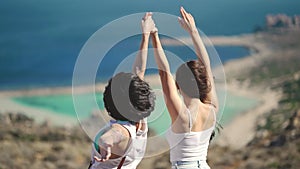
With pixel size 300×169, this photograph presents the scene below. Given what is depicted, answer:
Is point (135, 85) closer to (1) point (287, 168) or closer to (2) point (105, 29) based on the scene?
(2) point (105, 29)

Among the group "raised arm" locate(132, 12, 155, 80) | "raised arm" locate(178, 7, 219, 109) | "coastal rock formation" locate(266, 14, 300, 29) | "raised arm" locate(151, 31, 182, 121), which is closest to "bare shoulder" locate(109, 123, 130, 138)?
"raised arm" locate(151, 31, 182, 121)

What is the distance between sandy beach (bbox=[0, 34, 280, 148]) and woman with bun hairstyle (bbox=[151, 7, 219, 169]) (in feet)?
22.0

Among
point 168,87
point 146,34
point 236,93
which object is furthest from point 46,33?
point 168,87

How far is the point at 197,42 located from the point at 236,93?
24.9 ft

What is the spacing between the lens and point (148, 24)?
9.89ft

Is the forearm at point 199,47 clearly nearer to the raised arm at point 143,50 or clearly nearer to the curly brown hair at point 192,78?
the curly brown hair at point 192,78

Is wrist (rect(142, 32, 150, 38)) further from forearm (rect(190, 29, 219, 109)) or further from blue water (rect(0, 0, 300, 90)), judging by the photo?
blue water (rect(0, 0, 300, 90))

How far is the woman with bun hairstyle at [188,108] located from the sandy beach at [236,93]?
6708 mm

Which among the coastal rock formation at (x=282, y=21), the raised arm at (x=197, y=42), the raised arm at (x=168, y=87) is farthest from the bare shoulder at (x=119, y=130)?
the coastal rock formation at (x=282, y=21)

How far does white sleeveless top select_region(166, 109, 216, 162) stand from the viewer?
3029mm

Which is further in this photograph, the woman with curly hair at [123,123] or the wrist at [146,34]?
the wrist at [146,34]

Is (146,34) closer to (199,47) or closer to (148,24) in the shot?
(148,24)

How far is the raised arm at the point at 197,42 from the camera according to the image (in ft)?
10.3

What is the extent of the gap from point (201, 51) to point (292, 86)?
8.27m
